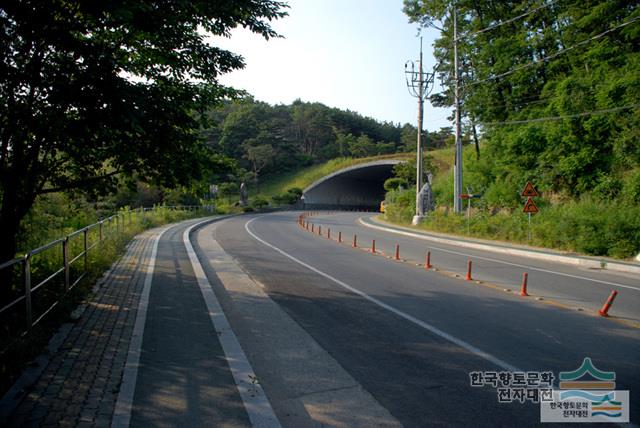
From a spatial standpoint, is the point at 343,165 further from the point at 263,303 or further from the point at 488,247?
the point at 263,303

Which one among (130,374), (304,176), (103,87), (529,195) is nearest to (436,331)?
(130,374)

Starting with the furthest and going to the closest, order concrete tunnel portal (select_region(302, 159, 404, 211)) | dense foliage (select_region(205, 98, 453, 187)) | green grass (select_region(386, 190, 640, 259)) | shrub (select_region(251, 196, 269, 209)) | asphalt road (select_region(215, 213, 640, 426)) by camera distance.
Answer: dense foliage (select_region(205, 98, 453, 187)) → concrete tunnel portal (select_region(302, 159, 404, 211)) → shrub (select_region(251, 196, 269, 209)) → green grass (select_region(386, 190, 640, 259)) → asphalt road (select_region(215, 213, 640, 426))

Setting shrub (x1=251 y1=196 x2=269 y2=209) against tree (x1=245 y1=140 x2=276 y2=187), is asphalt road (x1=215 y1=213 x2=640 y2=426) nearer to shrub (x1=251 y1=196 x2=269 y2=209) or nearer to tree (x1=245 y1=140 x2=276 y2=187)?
shrub (x1=251 y1=196 x2=269 y2=209)

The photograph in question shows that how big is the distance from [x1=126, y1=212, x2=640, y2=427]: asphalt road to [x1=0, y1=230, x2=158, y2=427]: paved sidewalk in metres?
0.30

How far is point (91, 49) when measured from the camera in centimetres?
581

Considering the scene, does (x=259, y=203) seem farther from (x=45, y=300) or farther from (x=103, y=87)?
(x=103, y=87)

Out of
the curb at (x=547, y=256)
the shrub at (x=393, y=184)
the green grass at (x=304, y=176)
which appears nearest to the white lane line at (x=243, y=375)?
the curb at (x=547, y=256)

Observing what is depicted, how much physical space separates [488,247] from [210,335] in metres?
16.2

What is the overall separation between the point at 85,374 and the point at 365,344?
10.8 ft

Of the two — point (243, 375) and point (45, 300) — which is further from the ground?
point (45, 300)

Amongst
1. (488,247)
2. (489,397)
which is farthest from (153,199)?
(489,397)

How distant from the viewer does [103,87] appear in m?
5.64

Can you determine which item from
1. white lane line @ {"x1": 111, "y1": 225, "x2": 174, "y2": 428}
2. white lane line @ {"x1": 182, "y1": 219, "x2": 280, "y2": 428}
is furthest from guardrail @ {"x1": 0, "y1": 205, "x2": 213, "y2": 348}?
white lane line @ {"x1": 182, "y1": 219, "x2": 280, "y2": 428}

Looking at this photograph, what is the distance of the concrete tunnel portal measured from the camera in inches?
2831
